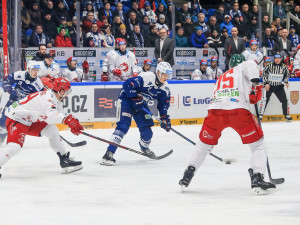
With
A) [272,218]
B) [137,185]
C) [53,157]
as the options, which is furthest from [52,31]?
[272,218]

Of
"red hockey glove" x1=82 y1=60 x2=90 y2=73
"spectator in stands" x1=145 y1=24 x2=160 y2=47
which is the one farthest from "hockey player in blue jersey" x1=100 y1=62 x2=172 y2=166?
"spectator in stands" x1=145 y1=24 x2=160 y2=47

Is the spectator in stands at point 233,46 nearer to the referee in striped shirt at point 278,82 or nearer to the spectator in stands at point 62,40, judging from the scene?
the referee in striped shirt at point 278,82

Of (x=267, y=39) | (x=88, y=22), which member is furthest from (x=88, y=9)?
(x=267, y=39)

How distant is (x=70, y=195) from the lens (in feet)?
20.3

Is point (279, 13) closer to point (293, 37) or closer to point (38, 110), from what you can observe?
point (293, 37)

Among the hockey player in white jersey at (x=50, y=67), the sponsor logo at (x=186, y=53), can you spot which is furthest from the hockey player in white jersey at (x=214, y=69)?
the hockey player in white jersey at (x=50, y=67)

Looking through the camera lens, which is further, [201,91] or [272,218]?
[201,91]

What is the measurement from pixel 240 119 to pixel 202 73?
7555 mm

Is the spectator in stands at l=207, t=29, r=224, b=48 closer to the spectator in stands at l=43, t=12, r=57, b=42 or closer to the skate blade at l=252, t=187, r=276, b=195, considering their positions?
the spectator in stands at l=43, t=12, r=57, b=42

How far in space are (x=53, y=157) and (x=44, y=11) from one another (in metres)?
5.31

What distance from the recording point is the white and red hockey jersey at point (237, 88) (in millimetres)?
6207

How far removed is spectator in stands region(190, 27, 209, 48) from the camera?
1441 centimetres

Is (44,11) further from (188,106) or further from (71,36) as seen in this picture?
(188,106)

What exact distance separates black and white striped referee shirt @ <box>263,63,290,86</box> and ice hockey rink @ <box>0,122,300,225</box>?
390 centimetres
